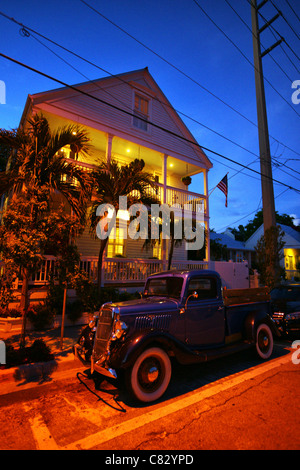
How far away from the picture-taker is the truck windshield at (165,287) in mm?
4277

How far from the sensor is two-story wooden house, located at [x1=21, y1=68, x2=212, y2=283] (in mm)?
9977

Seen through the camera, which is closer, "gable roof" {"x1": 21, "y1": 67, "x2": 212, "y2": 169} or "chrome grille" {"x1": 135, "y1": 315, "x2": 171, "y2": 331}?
"chrome grille" {"x1": 135, "y1": 315, "x2": 171, "y2": 331}

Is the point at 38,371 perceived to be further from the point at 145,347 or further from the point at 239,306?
the point at 239,306

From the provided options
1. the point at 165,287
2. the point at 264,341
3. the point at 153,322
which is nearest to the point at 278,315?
the point at 264,341

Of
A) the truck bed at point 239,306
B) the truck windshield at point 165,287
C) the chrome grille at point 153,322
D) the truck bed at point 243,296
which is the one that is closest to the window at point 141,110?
the truck windshield at point 165,287

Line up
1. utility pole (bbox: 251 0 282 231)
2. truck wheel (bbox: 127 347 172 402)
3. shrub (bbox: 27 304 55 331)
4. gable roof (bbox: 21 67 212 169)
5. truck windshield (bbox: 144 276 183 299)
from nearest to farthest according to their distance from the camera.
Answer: truck wheel (bbox: 127 347 172 402)
truck windshield (bbox: 144 276 183 299)
shrub (bbox: 27 304 55 331)
gable roof (bbox: 21 67 212 169)
utility pole (bbox: 251 0 282 231)

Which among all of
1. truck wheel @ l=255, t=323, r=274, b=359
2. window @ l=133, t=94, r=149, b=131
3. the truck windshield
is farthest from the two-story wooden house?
truck wheel @ l=255, t=323, r=274, b=359

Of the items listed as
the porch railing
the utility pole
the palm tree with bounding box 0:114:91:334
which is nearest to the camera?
the palm tree with bounding box 0:114:91:334

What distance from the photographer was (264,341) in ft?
16.7

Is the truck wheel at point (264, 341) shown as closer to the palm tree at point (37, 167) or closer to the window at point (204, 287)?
the window at point (204, 287)

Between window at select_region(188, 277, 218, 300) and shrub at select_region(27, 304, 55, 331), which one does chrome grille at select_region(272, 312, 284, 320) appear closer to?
window at select_region(188, 277, 218, 300)

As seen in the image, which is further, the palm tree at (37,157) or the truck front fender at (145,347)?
the palm tree at (37,157)

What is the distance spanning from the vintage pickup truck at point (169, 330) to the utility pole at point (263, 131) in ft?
27.6

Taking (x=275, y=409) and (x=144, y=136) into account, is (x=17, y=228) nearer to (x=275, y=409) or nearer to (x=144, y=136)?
(x=275, y=409)
